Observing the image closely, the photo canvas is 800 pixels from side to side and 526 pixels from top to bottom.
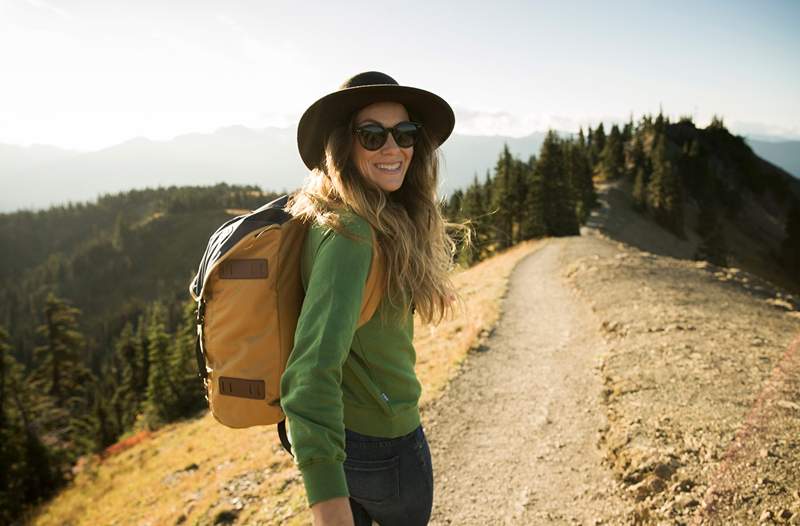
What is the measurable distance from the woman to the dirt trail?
191 inches

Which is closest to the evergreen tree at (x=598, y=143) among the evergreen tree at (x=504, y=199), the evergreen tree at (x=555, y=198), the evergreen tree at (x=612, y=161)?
the evergreen tree at (x=612, y=161)

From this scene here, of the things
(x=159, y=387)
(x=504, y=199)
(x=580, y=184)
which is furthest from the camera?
(x=580, y=184)

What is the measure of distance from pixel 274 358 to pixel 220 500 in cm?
767

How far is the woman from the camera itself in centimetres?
149

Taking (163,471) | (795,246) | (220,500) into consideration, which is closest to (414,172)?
(220,500)

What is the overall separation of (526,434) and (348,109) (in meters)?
7.74

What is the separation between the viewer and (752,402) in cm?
748

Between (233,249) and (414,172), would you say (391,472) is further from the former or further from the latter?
(414,172)

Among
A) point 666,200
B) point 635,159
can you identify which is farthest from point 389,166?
point 635,159

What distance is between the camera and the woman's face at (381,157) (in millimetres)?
2217

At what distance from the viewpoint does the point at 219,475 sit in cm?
982

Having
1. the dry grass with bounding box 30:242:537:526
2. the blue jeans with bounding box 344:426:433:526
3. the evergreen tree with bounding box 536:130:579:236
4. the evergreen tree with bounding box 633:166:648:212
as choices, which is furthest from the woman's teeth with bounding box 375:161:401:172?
the evergreen tree with bounding box 633:166:648:212

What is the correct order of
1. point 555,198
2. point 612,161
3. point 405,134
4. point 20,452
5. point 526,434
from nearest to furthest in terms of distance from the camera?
1. point 405,134
2. point 526,434
3. point 20,452
4. point 555,198
5. point 612,161

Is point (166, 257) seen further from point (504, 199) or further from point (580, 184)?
point (580, 184)
